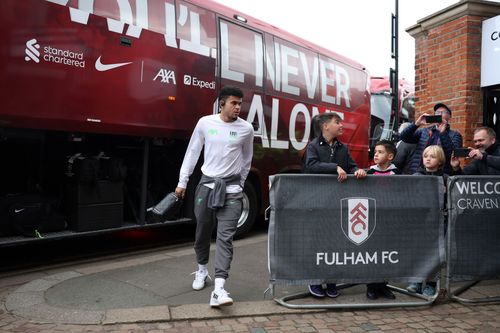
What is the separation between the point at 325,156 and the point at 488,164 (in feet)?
5.56

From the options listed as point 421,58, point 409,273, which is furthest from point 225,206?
point 421,58

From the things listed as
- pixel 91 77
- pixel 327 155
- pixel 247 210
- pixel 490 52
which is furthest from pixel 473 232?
pixel 91 77

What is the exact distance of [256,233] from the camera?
8.28 m

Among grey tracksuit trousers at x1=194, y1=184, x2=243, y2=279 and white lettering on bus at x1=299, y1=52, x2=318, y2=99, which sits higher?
white lettering on bus at x1=299, y1=52, x2=318, y2=99

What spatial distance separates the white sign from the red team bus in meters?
3.00

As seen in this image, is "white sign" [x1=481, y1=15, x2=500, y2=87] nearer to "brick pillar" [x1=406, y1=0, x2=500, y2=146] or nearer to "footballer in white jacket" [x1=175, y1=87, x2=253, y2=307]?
"brick pillar" [x1=406, y1=0, x2=500, y2=146]

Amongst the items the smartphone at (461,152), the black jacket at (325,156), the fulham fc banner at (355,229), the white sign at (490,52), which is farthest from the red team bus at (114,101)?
the smartphone at (461,152)

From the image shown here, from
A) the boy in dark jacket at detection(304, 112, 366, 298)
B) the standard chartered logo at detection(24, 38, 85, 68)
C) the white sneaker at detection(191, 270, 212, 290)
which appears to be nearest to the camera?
the boy in dark jacket at detection(304, 112, 366, 298)

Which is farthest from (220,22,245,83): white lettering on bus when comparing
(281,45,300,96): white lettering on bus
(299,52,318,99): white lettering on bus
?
(299,52,318,99): white lettering on bus

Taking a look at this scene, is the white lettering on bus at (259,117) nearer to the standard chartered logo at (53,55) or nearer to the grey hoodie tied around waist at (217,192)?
the standard chartered logo at (53,55)

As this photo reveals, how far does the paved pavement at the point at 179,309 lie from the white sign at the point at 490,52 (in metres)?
2.82

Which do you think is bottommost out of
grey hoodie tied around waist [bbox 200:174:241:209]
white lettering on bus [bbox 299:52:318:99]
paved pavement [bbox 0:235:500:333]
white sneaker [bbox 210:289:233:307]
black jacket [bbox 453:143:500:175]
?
paved pavement [bbox 0:235:500:333]

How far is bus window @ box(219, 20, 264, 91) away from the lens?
7020 millimetres

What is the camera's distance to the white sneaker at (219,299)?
13.3 ft
